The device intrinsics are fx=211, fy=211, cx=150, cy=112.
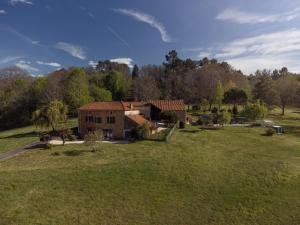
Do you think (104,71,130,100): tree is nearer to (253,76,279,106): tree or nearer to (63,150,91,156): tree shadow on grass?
(253,76,279,106): tree

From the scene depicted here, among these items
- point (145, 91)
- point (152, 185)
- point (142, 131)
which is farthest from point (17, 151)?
point (145, 91)

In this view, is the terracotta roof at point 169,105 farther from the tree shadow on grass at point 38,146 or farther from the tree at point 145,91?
the tree shadow on grass at point 38,146

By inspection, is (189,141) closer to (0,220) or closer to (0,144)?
(0,220)

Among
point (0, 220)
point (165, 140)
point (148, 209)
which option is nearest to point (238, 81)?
point (165, 140)

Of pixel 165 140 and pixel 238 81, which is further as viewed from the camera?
pixel 238 81

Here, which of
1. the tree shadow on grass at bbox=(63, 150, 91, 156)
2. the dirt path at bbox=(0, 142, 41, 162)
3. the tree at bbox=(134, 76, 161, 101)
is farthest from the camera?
the tree at bbox=(134, 76, 161, 101)

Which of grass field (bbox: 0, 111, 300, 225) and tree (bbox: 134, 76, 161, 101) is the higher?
tree (bbox: 134, 76, 161, 101)

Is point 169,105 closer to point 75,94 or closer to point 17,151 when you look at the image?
point 75,94

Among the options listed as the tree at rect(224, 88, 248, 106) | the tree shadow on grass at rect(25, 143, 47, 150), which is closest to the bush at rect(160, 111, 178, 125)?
the tree shadow on grass at rect(25, 143, 47, 150)
